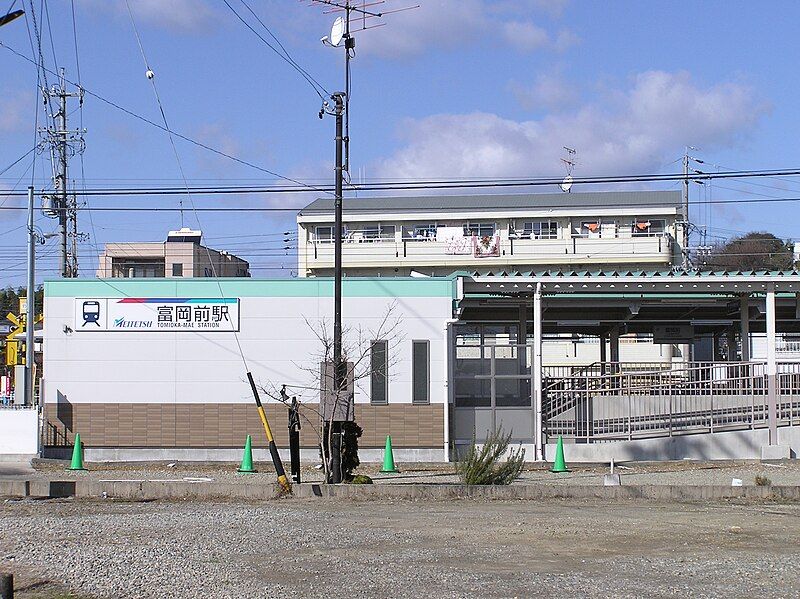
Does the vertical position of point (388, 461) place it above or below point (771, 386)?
below

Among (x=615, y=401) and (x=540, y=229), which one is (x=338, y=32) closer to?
(x=615, y=401)

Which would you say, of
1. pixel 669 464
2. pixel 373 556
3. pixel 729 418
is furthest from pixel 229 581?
pixel 729 418

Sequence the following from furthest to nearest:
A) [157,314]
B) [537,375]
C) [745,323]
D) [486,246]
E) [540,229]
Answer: [540,229], [486,246], [745,323], [157,314], [537,375]

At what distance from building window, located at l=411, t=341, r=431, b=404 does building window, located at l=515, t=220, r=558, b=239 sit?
3416 cm

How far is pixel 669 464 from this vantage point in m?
23.9

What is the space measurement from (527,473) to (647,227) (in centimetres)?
3955

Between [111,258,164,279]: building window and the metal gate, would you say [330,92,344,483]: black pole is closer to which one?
the metal gate

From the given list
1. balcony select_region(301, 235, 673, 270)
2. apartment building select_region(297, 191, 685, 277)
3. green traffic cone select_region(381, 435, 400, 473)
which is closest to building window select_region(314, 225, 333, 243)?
apartment building select_region(297, 191, 685, 277)

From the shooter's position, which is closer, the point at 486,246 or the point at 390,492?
the point at 390,492

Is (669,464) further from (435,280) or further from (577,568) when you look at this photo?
(577,568)

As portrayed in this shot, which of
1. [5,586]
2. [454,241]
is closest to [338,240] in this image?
[5,586]

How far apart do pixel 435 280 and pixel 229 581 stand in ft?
54.0

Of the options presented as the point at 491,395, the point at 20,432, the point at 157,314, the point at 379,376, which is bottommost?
the point at 20,432

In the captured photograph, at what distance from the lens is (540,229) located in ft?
195
